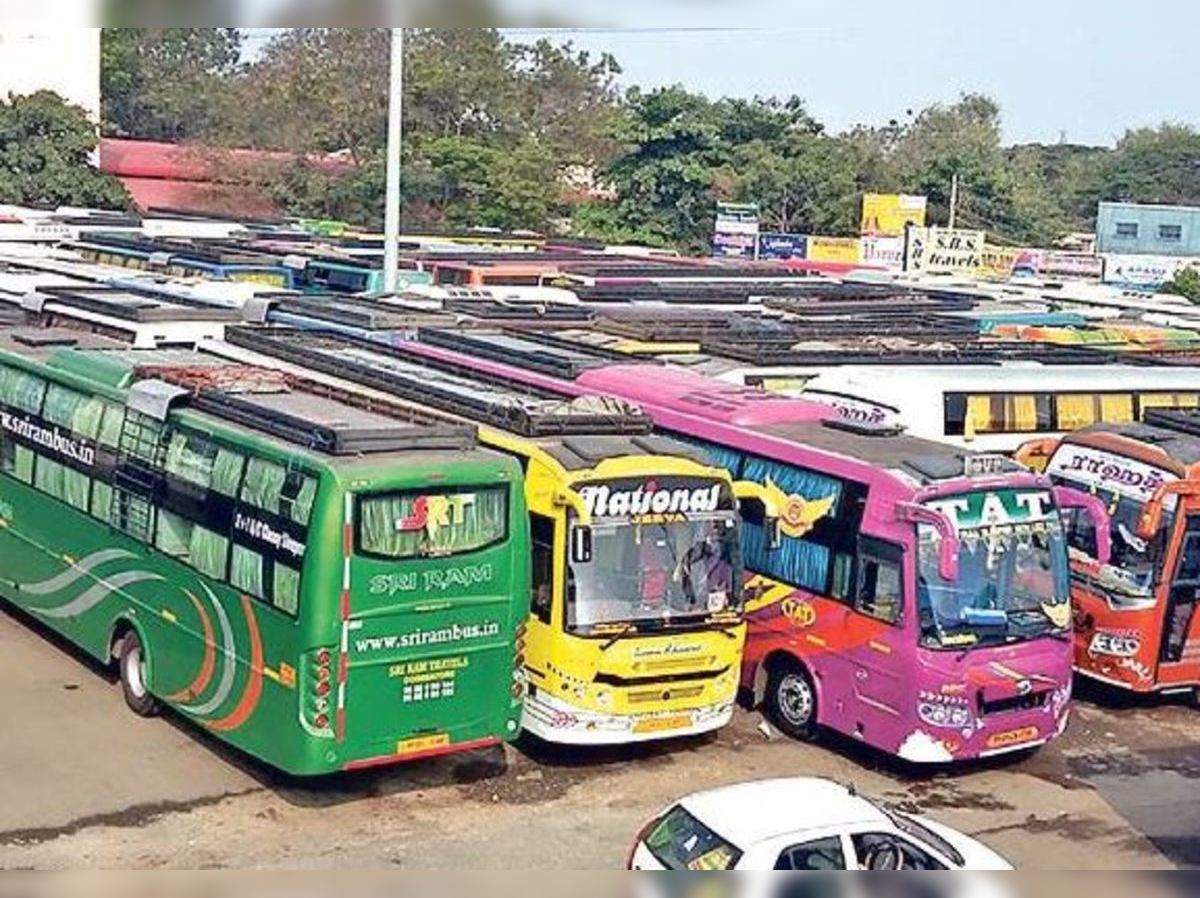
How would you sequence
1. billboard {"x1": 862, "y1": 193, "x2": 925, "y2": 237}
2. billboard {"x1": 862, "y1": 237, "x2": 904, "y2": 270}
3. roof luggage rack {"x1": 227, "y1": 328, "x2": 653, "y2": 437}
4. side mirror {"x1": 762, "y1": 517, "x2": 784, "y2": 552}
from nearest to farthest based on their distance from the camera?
roof luggage rack {"x1": 227, "y1": 328, "x2": 653, "y2": 437} < side mirror {"x1": 762, "y1": 517, "x2": 784, "y2": 552} < billboard {"x1": 862, "y1": 237, "x2": 904, "y2": 270} < billboard {"x1": 862, "y1": 193, "x2": 925, "y2": 237}

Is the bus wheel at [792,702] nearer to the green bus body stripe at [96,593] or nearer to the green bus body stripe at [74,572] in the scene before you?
the green bus body stripe at [96,593]

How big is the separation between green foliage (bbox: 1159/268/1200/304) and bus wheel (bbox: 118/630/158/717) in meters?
30.3

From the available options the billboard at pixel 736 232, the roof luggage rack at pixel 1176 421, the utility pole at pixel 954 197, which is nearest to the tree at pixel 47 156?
the billboard at pixel 736 232

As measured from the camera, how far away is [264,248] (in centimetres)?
2705

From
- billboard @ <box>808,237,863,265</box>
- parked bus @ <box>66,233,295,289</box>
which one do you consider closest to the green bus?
parked bus @ <box>66,233,295,289</box>

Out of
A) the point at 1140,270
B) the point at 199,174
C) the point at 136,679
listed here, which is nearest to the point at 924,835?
the point at 136,679

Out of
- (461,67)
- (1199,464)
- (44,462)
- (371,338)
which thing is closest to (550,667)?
(44,462)

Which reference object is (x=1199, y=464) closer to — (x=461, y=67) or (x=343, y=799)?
(x=343, y=799)

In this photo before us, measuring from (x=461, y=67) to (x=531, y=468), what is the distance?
38.2 m

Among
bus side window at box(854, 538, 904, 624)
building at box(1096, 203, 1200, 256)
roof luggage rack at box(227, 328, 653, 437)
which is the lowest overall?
bus side window at box(854, 538, 904, 624)

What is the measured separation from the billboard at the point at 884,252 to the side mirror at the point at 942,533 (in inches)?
1165

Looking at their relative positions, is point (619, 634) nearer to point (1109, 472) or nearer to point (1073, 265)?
point (1109, 472)

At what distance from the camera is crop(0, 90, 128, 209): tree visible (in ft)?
126

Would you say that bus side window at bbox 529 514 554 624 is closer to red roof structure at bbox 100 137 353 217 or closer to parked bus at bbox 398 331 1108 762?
parked bus at bbox 398 331 1108 762
